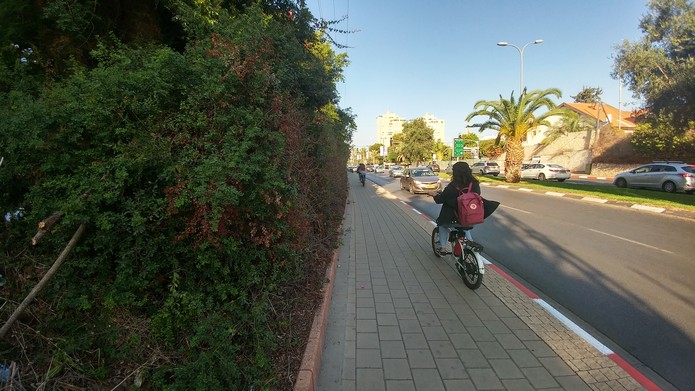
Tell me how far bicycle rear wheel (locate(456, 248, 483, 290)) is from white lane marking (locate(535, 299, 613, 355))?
77cm

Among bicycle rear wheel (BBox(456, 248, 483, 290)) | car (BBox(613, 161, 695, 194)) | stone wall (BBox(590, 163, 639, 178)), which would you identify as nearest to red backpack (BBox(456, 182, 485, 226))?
bicycle rear wheel (BBox(456, 248, 483, 290))

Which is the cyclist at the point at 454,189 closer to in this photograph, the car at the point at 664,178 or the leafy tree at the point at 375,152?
the car at the point at 664,178

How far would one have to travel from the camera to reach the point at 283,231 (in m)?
3.12

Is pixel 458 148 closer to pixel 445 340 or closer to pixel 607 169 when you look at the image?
pixel 607 169

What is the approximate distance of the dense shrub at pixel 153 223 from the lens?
7.70 ft

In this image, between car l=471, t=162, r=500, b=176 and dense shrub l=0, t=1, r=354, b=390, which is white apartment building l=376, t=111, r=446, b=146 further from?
dense shrub l=0, t=1, r=354, b=390

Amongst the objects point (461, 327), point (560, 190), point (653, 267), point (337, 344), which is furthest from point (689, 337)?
point (560, 190)

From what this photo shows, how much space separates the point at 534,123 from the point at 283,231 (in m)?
24.9

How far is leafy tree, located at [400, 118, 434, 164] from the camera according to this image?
54250mm

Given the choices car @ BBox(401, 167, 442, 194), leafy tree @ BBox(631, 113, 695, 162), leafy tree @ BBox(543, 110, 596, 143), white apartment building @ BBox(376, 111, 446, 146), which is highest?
white apartment building @ BBox(376, 111, 446, 146)

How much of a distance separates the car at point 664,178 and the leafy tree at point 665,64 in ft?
10.9

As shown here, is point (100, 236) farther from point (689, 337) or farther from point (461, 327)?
point (689, 337)

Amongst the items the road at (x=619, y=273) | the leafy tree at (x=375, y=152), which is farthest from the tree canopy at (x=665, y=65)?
the leafy tree at (x=375, y=152)

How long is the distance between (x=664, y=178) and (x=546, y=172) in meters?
9.40
